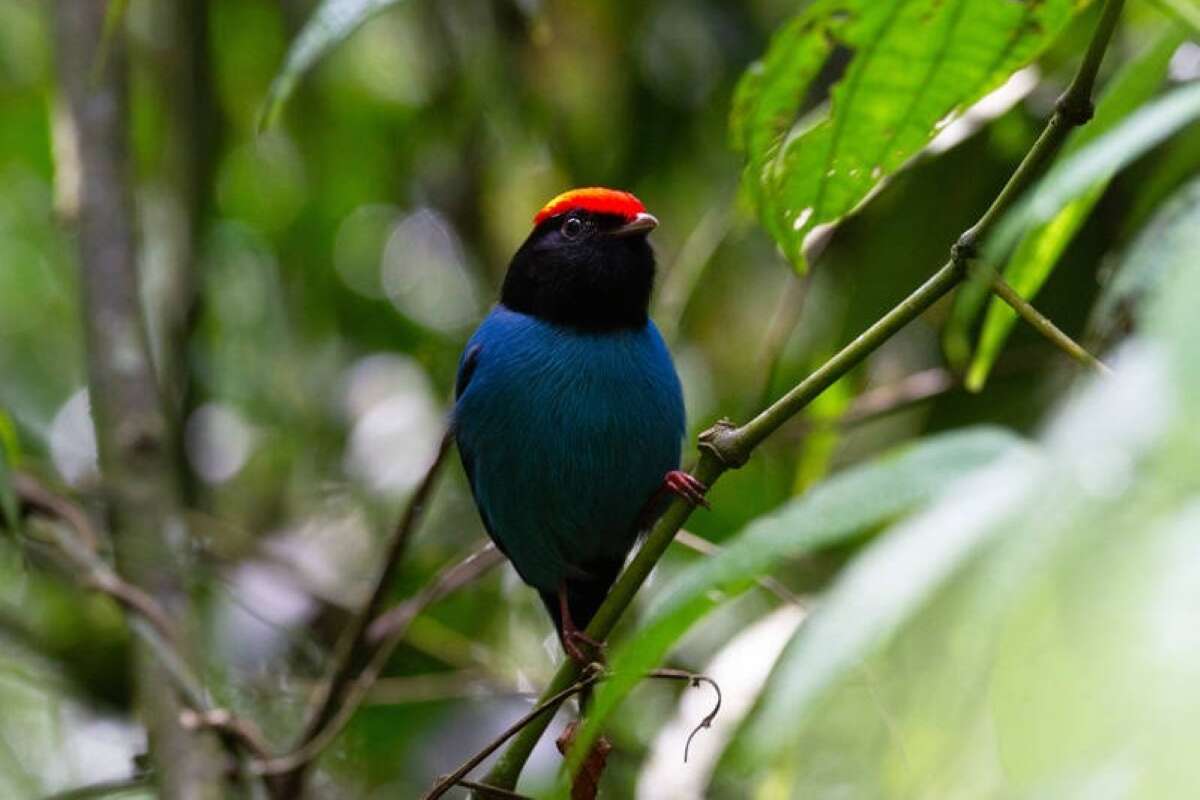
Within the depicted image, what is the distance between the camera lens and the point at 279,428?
206 inches

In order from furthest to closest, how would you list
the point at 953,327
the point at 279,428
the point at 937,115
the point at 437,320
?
the point at 437,320
the point at 279,428
the point at 953,327
the point at 937,115

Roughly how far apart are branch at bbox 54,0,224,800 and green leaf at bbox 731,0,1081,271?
5.27 ft

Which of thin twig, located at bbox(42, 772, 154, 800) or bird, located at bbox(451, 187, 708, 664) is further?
bird, located at bbox(451, 187, 708, 664)

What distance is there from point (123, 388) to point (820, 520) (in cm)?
287

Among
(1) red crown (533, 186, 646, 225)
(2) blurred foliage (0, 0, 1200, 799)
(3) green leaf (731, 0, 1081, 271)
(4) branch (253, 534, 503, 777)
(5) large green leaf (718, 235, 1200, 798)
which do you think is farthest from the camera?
(1) red crown (533, 186, 646, 225)

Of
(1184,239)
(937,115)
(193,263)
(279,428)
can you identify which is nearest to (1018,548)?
(1184,239)

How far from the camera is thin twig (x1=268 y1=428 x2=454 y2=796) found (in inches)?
120

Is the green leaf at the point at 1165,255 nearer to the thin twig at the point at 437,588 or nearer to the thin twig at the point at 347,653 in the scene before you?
the thin twig at the point at 347,653

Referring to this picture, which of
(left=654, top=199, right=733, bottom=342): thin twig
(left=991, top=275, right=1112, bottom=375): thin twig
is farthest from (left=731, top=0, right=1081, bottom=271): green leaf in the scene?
(left=654, top=199, right=733, bottom=342): thin twig

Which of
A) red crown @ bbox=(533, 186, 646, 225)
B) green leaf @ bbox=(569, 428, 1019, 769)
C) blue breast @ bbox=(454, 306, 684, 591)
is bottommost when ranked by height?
blue breast @ bbox=(454, 306, 684, 591)

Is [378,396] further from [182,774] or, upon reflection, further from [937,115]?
[937,115]

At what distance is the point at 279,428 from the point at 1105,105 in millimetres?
3494

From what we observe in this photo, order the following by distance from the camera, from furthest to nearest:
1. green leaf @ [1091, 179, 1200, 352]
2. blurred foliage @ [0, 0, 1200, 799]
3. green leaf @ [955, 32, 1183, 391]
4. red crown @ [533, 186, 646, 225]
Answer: red crown @ [533, 186, 646, 225], blurred foliage @ [0, 0, 1200, 799], green leaf @ [955, 32, 1183, 391], green leaf @ [1091, 179, 1200, 352]

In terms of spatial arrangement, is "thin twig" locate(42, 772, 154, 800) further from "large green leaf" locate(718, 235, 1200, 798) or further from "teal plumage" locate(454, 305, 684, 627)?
"large green leaf" locate(718, 235, 1200, 798)
